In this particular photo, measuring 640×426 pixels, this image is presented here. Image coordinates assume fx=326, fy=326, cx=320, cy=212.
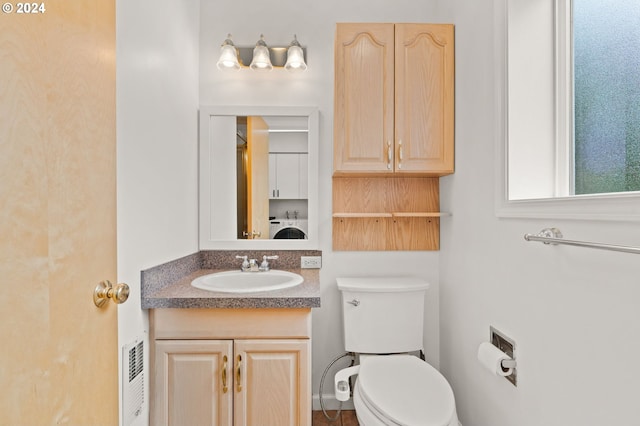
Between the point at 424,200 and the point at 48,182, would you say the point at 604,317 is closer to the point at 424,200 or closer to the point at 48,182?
the point at 424,200

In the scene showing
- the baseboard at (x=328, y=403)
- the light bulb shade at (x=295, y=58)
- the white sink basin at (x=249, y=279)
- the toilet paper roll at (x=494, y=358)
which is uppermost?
the light bulb shade at (x=295, y=58)

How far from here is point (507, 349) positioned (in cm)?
129

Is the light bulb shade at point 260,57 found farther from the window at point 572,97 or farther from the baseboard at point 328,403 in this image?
the baseboard at point 328,403

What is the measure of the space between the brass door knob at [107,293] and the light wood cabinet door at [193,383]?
622mm

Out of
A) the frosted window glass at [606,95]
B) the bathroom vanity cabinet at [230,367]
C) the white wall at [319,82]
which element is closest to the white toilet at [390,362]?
the white wall at [319,82]

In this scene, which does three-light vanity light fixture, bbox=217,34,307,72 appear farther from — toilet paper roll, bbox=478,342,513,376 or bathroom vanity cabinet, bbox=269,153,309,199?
toilet paper roll, bbox=478,342,513,376

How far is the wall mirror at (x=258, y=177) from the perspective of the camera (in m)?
2.03

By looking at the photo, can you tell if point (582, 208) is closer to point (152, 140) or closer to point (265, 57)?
point (152, 140)

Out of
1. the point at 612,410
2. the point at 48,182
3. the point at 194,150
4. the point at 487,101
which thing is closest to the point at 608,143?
the point at 487,101

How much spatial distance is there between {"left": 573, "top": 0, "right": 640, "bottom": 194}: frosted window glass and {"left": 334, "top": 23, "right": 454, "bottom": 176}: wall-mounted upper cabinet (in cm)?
65

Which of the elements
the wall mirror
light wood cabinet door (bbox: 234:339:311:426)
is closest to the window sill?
light wood cabinet door (bbox: 234:339:311:426)

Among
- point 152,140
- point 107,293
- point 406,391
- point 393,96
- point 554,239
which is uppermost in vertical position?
point 393,96

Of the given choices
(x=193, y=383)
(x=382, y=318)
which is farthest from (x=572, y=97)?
(x=193, y=383)

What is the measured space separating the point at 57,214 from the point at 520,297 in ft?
4.76
